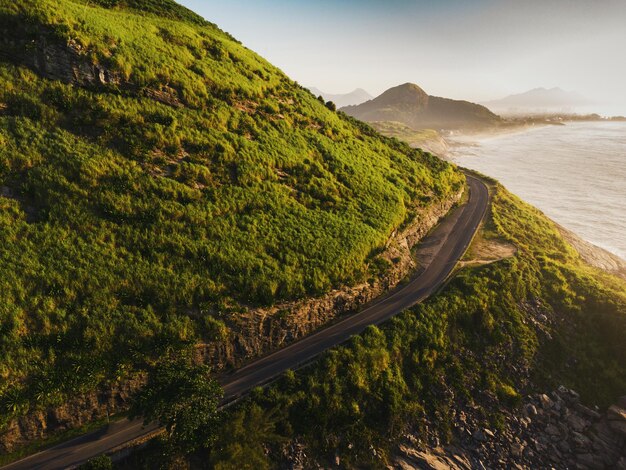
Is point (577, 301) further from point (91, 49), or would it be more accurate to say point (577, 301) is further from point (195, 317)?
point (91, 49)

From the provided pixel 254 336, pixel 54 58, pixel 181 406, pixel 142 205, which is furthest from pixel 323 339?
pixel 54 58

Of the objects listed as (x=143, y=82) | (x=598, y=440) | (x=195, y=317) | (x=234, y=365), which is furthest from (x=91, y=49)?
(x=598, y=440)

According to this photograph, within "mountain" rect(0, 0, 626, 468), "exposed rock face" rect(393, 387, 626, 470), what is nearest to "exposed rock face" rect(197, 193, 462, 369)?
"mountain" rect(0, 0, 626, 468)

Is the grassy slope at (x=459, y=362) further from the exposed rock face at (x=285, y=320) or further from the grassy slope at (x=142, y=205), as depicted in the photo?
the grassy slope at (x=142, y=205)

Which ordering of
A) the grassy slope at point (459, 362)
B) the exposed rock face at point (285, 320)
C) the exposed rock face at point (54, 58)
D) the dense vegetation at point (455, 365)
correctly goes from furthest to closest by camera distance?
1. the exposed rock face at point (54, 58)
2. the exposed rock face at point (285, 320)
3. the grassy slope at point (459, 362)
4. the dense vegetation at point (455, 365)

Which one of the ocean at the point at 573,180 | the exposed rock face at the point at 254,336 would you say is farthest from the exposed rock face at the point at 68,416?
the ocean at the point at 573,180

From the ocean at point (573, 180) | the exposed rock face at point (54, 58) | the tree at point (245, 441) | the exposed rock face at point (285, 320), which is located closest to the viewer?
the tree at point (245, 441)
